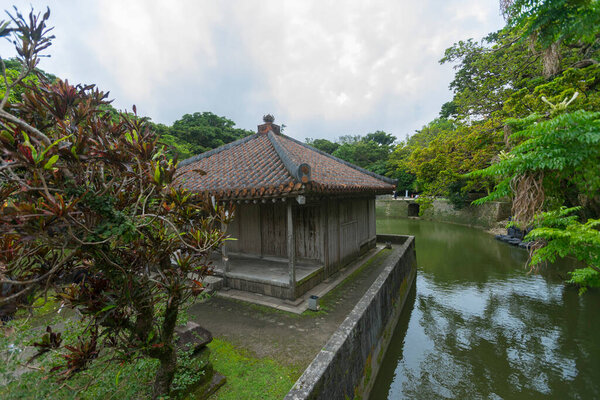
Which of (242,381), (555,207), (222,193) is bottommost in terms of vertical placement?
(242,381)

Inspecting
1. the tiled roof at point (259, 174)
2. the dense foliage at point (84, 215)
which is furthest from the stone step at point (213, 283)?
the dense foliage at point (84, 215)

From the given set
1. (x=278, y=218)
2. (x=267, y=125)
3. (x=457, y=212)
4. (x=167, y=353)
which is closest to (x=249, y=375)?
(x=167, y=353)

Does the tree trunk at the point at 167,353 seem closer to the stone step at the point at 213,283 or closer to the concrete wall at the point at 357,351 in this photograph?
the concrete wall at the point at 357,351

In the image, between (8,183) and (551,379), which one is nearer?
(8,183)

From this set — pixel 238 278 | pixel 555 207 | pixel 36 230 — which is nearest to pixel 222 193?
pixel 238 278

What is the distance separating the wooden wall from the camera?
7703 millimetres

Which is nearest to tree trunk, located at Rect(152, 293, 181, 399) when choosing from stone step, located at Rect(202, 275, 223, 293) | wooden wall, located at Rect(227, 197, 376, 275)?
stone step, located at Rect(202, 275, 223, 293)

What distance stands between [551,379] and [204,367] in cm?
758

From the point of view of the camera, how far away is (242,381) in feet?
12.5

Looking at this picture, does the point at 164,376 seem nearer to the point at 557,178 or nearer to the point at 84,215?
Result: the point at 84,215

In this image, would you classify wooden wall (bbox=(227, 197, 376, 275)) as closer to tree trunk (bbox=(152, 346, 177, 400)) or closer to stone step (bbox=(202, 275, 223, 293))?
stone step (bbox=(202, 275, 223, 293))

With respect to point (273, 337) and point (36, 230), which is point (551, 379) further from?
point (36, 230)

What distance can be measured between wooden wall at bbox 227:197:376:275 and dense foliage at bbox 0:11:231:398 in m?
4.93

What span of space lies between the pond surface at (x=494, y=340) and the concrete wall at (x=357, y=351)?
2.61 ft
